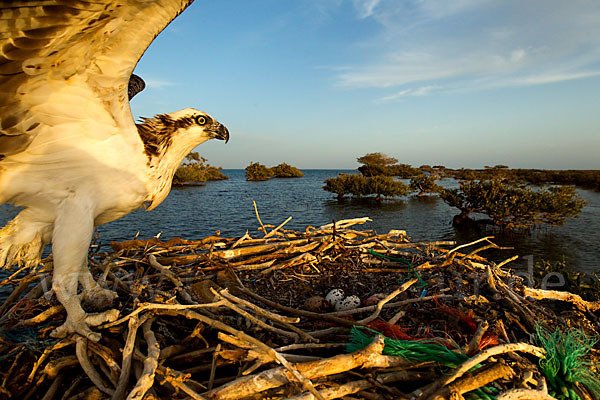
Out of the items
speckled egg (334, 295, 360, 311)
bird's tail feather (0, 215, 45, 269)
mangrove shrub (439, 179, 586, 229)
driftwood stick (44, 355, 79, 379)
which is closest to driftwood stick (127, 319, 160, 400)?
driftwood stick (44, 355, 79, 379)

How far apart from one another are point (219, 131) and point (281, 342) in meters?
1.89

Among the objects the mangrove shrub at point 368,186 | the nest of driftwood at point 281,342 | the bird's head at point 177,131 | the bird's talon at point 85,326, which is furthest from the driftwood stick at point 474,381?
the mangrove shrub at point 368,186

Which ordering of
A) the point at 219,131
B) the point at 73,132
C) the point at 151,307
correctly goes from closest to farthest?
the point at 151,307 → the point at 73,132 → the point at 219,131

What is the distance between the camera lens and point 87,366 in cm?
178

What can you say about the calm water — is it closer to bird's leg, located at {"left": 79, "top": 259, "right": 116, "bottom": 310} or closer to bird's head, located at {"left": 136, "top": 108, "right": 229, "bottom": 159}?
bird's leg, located at {"left": 79, "top": 259, "right": 116, "bottom": 310}

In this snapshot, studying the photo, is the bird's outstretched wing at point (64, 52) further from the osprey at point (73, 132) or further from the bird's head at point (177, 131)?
the bird's head at point (177, 131)

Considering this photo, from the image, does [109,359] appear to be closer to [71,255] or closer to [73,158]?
[71,255]

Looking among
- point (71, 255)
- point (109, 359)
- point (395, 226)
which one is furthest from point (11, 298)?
point (395, 226)

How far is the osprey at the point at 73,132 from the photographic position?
162cm

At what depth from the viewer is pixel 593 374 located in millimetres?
1931

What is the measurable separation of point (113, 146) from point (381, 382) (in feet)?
7.67

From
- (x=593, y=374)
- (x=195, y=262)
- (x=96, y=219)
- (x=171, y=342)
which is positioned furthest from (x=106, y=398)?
(x=593, y=374)

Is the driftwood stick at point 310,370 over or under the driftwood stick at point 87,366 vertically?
over

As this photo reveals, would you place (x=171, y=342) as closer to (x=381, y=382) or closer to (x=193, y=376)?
(x=193, y=376)
